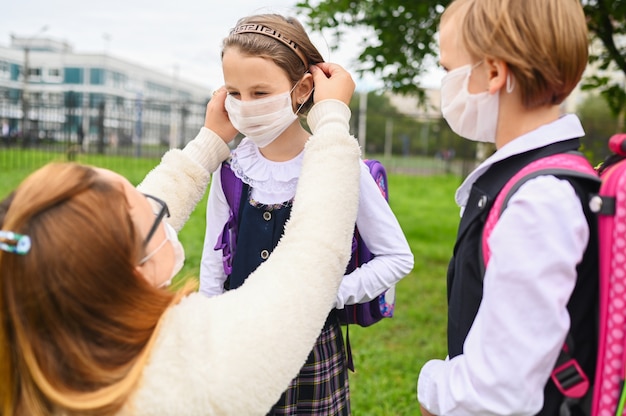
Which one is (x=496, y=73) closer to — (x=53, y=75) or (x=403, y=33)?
(x=403, y=33)

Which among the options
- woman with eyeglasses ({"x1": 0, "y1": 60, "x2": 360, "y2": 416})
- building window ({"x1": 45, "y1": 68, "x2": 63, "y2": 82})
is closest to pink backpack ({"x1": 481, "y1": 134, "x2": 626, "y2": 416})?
woman with eyeglasses ({"x1": 0, "y1": 60, "x2": 360, "y2": 416})

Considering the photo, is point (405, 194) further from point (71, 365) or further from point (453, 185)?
point (71, 365)

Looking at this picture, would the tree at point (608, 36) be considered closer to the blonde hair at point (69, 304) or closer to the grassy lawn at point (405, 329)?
the grassy lawn at point (405, 329)

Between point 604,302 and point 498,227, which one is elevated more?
point 498,227

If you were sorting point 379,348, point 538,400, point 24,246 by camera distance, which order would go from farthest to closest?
1. point 379,348
2. point 538,400
3. point 24,246

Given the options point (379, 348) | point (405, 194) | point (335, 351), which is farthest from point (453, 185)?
point (335, 351)

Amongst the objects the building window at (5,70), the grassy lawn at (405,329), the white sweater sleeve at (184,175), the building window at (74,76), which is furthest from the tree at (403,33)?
the building window at (74,76)

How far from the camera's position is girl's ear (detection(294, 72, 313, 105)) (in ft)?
6.18

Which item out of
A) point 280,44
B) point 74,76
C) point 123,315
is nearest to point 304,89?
point 280,44

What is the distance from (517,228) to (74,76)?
76.4 meters

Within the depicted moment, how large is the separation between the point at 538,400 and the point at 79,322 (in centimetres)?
87

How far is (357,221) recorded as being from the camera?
6.21ft

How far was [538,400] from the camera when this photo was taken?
45.3 inches

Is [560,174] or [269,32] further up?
[269,32]
